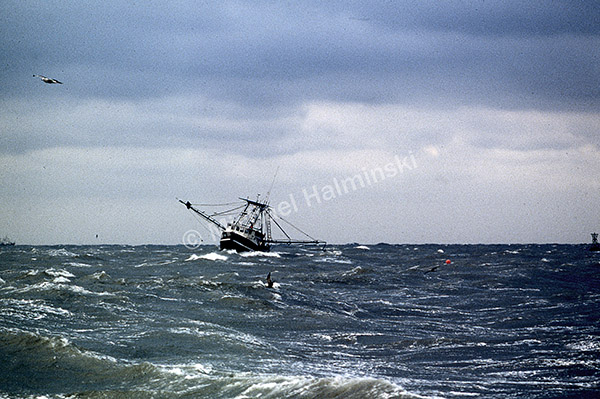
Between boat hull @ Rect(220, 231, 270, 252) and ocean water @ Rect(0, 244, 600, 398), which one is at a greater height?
boat hull @ Rect(220, 231, 270, 252)

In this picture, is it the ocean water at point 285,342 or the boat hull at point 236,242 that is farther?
the boat hull at point 236,242

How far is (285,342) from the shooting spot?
1848 centimetres

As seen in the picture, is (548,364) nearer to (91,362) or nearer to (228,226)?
(91,362)

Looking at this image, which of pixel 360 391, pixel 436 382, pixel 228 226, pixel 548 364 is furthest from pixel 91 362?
pixel 228 226

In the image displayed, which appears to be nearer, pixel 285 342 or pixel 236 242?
pixel 285 342

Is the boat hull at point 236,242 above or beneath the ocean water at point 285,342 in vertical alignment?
above

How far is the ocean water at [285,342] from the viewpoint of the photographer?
1262cm

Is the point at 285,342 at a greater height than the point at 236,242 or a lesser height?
lesser

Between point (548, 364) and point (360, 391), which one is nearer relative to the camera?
point (360, 391)

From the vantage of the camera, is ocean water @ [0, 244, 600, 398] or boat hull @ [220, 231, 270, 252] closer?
ocean water @ [0, 244, 600, 398]

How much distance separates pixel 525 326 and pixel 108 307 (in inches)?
638

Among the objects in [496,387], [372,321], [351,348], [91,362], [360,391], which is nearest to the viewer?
[360,391]

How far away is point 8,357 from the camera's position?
15.0 metres

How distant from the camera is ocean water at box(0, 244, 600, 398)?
12617mm
